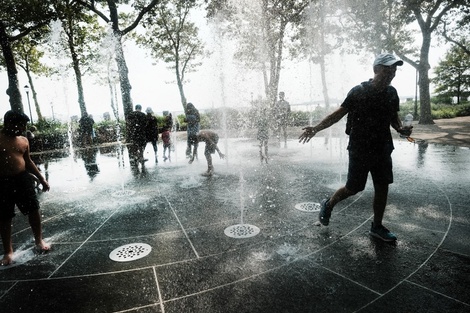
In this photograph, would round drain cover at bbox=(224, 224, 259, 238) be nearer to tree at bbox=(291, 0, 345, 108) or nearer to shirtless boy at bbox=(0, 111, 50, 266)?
shirtless boy at bbox=(0, 111, 50, 266)

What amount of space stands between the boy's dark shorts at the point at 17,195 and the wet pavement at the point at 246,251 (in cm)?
63

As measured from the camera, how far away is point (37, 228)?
11.9 feet

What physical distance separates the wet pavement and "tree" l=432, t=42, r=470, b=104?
47262 millimetres

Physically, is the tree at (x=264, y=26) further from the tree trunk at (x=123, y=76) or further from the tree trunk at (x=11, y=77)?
the tree trunk at (x=11, y=77)

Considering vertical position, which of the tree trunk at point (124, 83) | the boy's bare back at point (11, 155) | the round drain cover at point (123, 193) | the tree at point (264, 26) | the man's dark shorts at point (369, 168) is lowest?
the round drain cover at point (123, 193)

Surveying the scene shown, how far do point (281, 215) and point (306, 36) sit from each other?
20015 millimetres

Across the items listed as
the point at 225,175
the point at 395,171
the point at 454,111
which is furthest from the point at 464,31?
the point at 225,175

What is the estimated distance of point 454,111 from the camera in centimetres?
2391

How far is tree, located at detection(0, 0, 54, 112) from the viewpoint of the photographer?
48.9 ft

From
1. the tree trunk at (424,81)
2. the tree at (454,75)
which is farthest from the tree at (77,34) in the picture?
the tree at (454,75)

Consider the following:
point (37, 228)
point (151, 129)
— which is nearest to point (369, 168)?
point (37, 228)

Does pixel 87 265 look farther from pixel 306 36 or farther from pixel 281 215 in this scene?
pixel 306 36

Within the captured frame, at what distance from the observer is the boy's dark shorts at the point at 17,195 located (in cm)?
333

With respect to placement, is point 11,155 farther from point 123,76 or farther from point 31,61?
point 31,61
